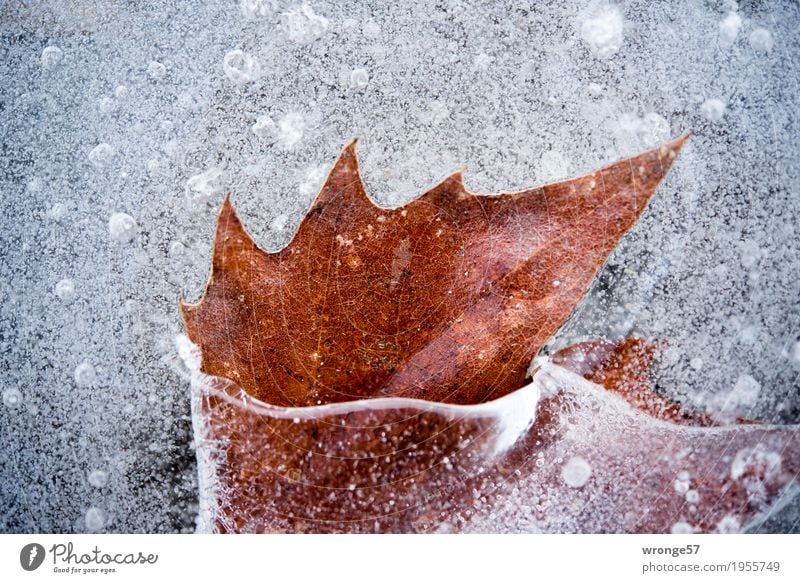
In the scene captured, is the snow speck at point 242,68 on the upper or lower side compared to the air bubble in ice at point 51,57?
upper

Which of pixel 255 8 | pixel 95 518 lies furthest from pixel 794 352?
pixel 95 518

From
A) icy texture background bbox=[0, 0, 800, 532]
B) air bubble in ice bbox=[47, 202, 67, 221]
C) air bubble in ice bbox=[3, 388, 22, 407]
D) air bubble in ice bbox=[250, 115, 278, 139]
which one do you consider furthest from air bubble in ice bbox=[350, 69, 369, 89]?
air bubble in ice bbox=[3, 388, 22, 407]

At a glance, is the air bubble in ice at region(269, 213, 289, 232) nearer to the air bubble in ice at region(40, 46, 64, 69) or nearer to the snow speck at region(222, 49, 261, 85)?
the snow speck at region(222, 49, 261, 85)

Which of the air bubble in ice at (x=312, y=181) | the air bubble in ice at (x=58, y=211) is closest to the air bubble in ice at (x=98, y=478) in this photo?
the air bubble in ice at (x=58, y=211)

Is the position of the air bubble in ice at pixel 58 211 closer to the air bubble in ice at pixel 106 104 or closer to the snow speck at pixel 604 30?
the air bubble in ice at pixel 106 104

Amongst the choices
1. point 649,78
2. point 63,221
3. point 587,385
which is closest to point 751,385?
point 587,385
